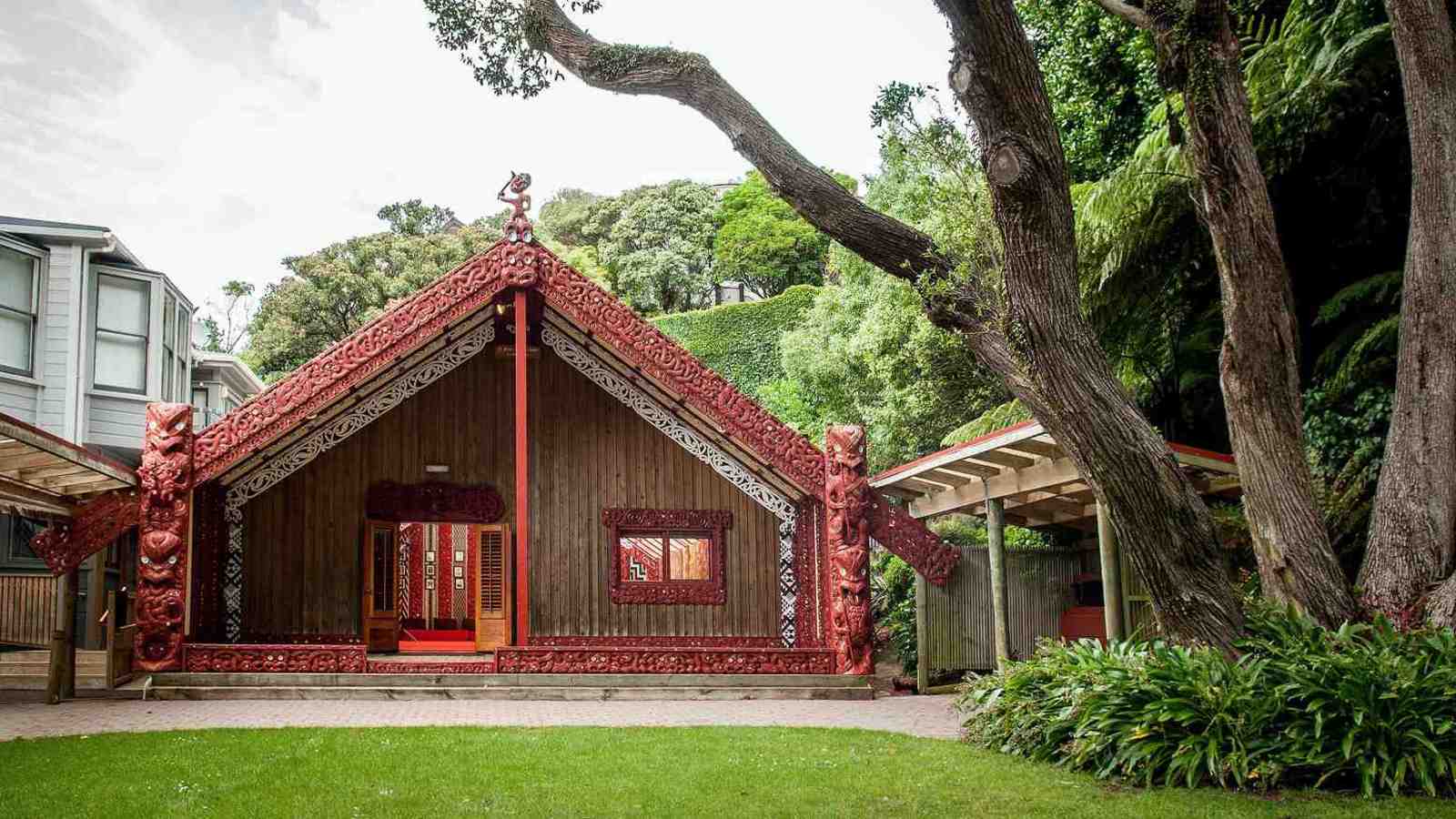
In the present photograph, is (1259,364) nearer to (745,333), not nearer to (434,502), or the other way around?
(434,502)

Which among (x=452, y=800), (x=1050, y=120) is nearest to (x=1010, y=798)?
(x=452, y=800)

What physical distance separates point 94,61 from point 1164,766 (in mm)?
54083

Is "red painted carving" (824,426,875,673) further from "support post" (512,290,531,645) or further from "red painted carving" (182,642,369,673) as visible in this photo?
"red painted carving" (182,642,369,673)

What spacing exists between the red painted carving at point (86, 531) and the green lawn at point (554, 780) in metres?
3.92

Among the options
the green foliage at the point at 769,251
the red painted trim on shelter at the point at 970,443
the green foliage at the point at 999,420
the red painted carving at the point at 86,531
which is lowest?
the red painted carving at the point at 86,531

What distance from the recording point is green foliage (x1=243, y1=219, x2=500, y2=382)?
3366 cm

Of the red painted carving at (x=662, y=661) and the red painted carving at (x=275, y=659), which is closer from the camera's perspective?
the red painted carving at (x=275, y=659)

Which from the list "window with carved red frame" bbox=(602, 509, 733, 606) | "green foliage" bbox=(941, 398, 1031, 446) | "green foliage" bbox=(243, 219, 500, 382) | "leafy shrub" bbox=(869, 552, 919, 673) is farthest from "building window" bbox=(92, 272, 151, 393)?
"green foliage" bbox=(243, 219, 500, 382)

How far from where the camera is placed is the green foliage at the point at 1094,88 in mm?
19141

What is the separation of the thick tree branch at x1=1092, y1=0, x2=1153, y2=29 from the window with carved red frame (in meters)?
8.84

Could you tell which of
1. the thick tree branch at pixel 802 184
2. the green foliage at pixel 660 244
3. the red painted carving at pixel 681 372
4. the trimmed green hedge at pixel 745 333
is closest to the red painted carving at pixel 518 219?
the red painted carving at pixel 681 372

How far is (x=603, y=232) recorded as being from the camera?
171 feet

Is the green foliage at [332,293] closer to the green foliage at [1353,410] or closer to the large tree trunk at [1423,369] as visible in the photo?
the green foliage at [1353,410]

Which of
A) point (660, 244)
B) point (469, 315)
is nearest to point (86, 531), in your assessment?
point (469, 315)
